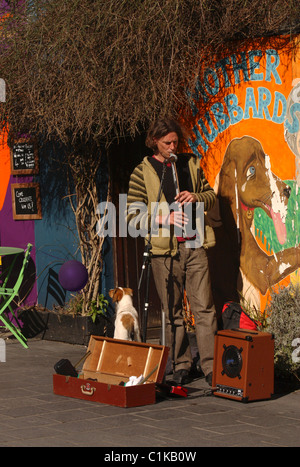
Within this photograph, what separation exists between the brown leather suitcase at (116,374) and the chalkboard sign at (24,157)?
→ 13.2 feet

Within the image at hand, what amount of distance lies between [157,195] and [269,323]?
1.44 m

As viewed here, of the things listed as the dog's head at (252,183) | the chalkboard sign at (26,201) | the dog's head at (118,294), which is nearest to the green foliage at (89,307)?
the chalkboard sign at (26,201)

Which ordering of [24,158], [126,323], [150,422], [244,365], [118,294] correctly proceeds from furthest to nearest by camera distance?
[24,158], [118,294], [126,323], [244,365], [150,422]

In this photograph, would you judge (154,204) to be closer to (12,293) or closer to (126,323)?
(126,323)

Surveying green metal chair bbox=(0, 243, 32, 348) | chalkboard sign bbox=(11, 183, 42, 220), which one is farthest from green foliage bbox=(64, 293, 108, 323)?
chalkboard sign bbox=(11, 183, 42, 220)

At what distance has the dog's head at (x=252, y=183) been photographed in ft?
24.2

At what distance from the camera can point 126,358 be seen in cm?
678

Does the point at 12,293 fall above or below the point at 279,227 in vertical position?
below

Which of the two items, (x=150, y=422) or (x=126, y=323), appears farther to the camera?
(x=126, y=323)

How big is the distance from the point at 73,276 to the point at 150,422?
3529mm

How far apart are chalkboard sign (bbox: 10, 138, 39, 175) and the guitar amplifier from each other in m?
4.68

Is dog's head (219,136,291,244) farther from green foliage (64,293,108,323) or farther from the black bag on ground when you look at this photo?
green foliage (64,293,108,323)

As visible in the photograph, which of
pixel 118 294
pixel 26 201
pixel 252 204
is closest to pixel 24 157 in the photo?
pixel 26 201

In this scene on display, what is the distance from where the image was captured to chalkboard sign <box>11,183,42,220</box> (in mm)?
10523
